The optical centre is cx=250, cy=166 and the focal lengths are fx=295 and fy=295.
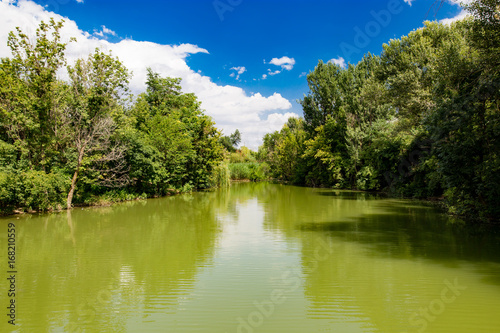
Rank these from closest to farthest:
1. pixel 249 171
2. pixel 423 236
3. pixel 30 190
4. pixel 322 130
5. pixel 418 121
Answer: pixel 423 236
pixel 30 190
pixel 418 121
pixel 322 130
pixel 249 171

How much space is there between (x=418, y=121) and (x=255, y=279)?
19511 millimetres

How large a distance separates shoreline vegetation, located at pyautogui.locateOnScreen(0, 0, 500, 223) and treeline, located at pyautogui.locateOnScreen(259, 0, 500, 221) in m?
0.08

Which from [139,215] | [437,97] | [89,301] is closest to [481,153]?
[437,97]

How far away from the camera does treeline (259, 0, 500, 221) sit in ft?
37.2

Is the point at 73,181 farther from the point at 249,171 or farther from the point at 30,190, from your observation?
the point at 249,171

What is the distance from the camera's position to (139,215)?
16.2 meters

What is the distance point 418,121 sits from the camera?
Answer: 21031mm

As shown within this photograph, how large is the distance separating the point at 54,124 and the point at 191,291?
1669 centimetres

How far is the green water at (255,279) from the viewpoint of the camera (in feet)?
15.7

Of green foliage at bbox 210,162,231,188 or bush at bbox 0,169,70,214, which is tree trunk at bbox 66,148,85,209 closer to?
bush at bbox 0,169,70,214

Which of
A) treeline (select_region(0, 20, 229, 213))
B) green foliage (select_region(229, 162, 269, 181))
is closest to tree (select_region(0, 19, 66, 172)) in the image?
treeline (select_region(0, 20, 229, 213))

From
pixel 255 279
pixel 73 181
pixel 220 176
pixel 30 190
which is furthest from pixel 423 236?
pixel 220 176

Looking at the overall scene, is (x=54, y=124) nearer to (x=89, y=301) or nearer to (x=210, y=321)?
(x=89, y=301)

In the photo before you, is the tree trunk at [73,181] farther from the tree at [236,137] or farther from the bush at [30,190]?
the tree at [236,137]
